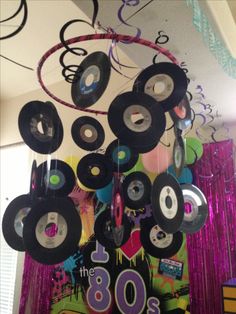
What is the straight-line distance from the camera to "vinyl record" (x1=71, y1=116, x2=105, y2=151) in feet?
4.80

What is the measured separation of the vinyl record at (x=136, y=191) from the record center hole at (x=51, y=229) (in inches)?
16.6

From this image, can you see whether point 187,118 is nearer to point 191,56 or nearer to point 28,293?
point 191,56

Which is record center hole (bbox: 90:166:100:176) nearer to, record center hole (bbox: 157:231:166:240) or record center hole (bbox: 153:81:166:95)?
record center hole (bbox: 157:231:166:240)

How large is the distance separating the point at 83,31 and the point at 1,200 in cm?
201

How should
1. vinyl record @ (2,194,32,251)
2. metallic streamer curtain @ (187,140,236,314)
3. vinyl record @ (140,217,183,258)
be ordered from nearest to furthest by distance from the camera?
vinyl record @ (2,194,32,251) → vinyl record @ (140,217,183,258) → metallic streamer curtain @ (187,140,236,314)

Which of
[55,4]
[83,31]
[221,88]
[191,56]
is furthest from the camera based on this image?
[83,31]

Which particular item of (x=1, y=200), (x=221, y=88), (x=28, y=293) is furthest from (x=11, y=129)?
(x=221, y=88)

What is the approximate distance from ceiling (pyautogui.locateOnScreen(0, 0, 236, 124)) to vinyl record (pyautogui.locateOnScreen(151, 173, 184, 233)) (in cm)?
61

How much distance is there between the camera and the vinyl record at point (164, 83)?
0.98m

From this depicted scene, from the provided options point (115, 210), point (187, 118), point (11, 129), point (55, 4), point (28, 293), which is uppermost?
point (55, 4)

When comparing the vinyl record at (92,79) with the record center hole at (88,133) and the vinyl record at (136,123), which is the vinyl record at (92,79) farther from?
the record center hole at (88,133)

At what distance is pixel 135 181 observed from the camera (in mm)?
1410

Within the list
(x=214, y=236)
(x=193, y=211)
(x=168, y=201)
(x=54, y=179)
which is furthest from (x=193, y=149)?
(x=54, y=179)

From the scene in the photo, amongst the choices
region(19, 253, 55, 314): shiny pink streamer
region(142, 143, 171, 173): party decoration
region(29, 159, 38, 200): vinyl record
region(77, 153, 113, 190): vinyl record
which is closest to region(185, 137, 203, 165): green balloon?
region(142, 143, 171, 173): party decoration
